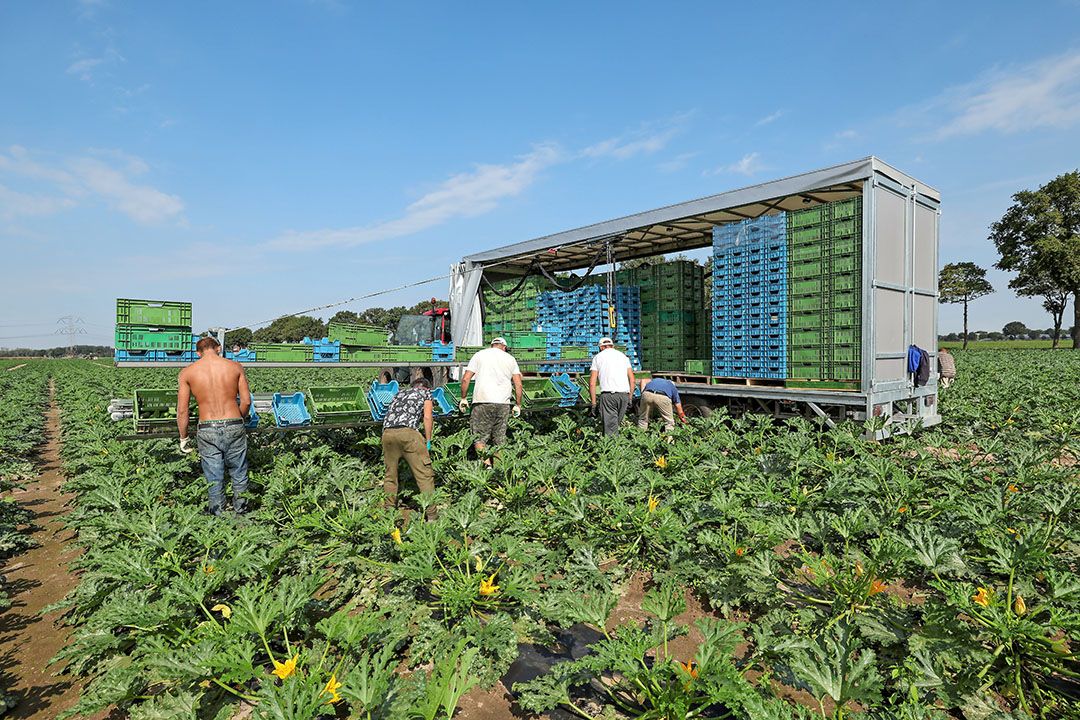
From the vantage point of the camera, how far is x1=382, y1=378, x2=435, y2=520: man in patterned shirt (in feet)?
20.5

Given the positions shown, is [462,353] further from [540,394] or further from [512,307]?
[512,307]

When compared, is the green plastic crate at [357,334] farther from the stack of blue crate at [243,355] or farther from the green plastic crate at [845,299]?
the green plastic crate at [845,299]

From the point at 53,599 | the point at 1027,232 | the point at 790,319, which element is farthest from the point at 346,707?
the point at 1027,232

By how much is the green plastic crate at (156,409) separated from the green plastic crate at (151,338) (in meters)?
0.90

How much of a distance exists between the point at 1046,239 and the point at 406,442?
2149 inches

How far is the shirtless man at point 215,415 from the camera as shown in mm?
5945

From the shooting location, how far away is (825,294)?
30.9 ft

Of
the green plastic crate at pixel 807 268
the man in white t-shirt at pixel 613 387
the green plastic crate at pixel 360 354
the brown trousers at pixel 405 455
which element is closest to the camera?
the brown trousers at pixel 405 455

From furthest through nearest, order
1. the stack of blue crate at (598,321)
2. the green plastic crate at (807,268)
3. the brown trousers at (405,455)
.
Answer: the stack of blue crate at (598,321) < the green plastic crate at (807,268) < the brown trousers at (405,455)

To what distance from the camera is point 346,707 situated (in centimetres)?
314

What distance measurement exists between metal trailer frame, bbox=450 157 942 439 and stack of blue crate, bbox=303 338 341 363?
6925mm

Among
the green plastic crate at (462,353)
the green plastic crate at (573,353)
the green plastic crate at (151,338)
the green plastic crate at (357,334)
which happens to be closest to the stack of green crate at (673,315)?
the green plastic crate at (573,353)

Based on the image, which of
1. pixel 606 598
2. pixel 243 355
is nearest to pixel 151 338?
pixel 243 355

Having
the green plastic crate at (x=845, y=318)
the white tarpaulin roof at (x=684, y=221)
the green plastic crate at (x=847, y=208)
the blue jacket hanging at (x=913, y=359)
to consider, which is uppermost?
the white tarpaulin roof at (x=684, y=221)
